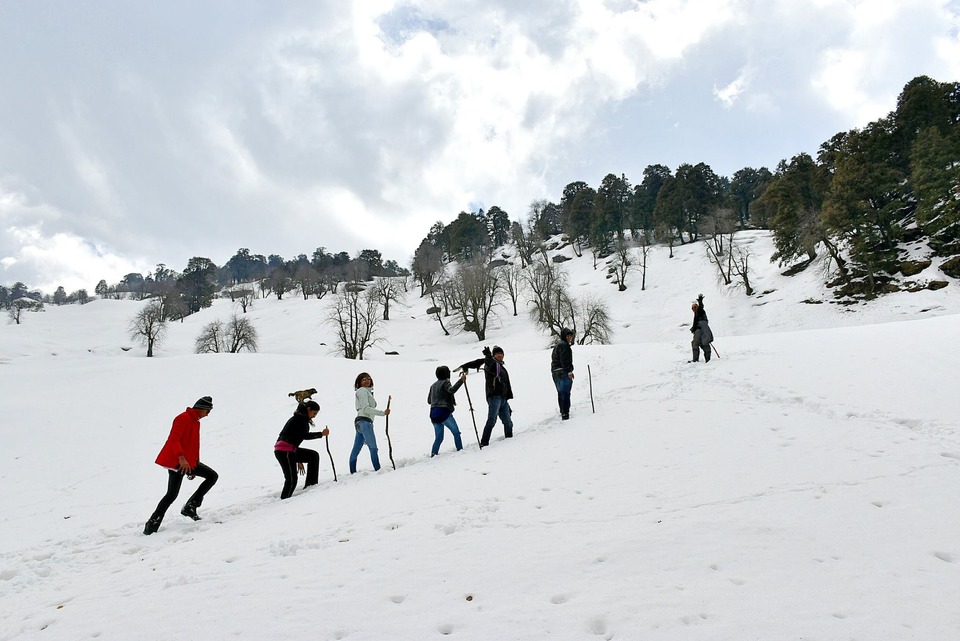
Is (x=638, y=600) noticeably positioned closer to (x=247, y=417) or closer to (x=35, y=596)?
(x=35, y=596)

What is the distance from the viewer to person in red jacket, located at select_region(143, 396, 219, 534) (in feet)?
22.6

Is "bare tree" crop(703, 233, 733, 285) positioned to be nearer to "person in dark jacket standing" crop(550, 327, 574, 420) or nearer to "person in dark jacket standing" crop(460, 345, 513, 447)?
"person in dark jacket standing" crop(550, 327, 574, 420)

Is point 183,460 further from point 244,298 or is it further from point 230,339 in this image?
point 244,298

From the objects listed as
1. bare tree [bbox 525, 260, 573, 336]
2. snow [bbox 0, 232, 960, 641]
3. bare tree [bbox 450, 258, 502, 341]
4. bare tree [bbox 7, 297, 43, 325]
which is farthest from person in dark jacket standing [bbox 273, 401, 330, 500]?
bare tree [bbox 7, 297, 43, 325]

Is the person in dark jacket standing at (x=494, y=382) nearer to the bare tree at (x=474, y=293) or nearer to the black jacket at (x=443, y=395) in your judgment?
the black jacket at (x=443, y=395)

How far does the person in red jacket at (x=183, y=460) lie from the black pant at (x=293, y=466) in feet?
3.99

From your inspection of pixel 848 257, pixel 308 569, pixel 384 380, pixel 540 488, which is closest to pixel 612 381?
pixel 540 488

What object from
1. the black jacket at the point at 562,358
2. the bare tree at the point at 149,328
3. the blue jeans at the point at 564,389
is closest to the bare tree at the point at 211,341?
the bare tree at the point at 149,328

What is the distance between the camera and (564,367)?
1076 cm

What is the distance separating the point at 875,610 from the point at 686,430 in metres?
5.42

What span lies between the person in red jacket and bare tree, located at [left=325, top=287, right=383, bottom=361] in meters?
28.2

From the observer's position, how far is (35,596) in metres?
4.69

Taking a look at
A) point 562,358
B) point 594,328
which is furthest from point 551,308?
point 562,358

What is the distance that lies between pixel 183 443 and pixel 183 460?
0.29m
